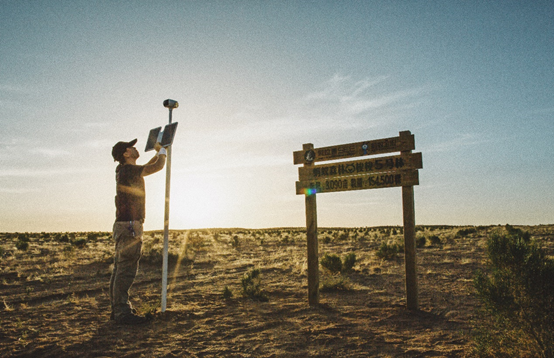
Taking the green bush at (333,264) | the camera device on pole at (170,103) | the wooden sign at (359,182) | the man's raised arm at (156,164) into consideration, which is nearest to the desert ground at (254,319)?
the green bush at (333,264)

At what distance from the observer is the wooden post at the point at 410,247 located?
21.3 ft

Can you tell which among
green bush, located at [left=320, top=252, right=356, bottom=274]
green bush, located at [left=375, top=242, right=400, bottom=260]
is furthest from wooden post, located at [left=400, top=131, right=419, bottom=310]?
green bush, located at [left=375, top=242, right=400, bottom=260]

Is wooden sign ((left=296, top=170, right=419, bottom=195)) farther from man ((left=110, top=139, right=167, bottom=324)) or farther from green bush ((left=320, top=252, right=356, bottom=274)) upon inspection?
green bush ((left=320, top=252, right=356, bottom=274))

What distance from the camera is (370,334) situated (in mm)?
5219

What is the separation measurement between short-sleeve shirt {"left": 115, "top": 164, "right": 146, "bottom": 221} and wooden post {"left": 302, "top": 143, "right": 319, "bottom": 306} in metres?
3.38

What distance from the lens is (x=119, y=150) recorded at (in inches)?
245

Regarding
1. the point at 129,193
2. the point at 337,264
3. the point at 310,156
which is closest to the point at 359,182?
Answer: the point at 310,156

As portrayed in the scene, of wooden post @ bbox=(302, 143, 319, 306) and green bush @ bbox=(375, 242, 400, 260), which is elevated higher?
wooden post @ bbox=(302, 143, 319, 306)

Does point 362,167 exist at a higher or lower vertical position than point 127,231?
higher

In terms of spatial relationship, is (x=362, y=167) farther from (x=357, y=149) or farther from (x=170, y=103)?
(x=170, y=103)

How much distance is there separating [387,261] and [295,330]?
9.35 meters

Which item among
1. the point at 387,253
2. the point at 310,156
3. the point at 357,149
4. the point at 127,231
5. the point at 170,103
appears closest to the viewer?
the point at 127,231

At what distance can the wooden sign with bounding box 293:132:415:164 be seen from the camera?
6648 mm

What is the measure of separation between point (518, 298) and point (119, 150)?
20.2ft
